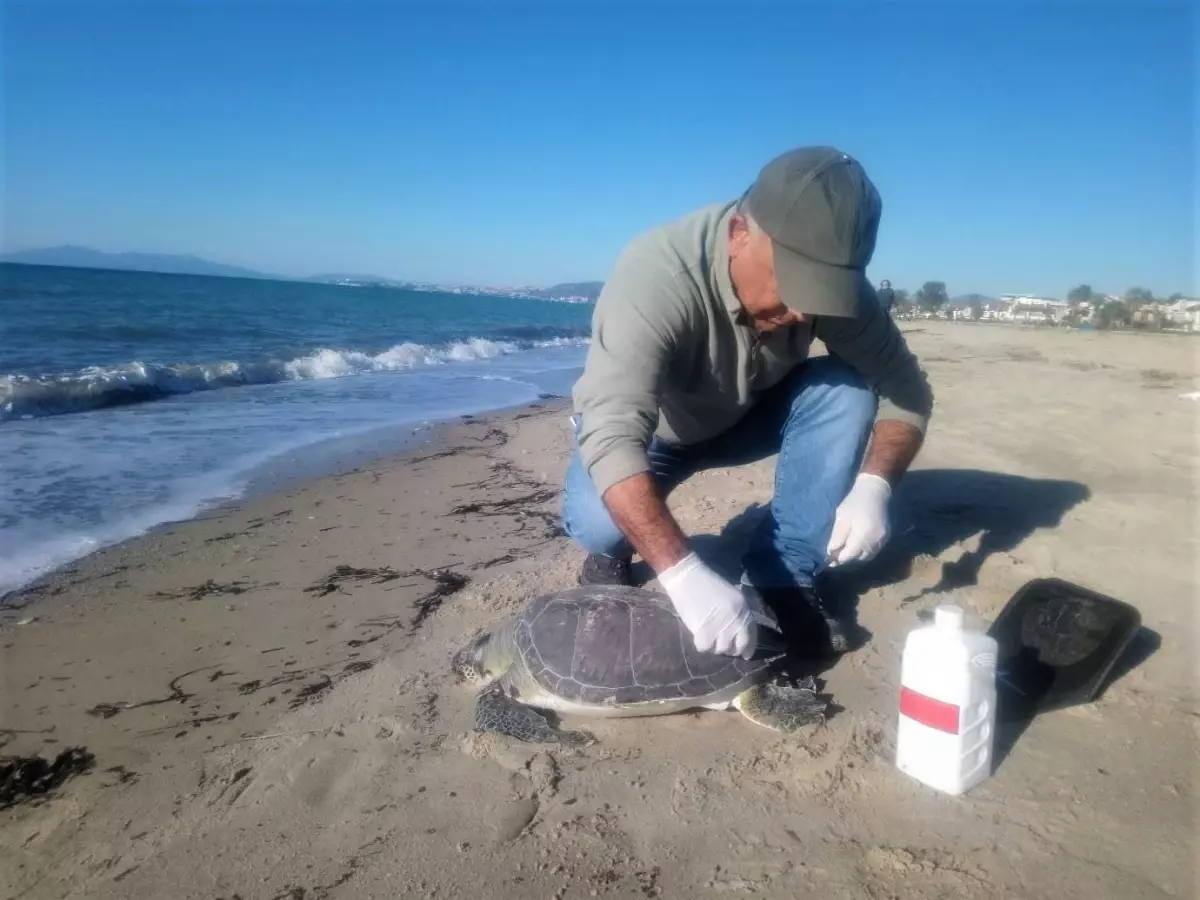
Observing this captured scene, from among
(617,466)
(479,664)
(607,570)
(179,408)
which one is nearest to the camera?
(617,466)

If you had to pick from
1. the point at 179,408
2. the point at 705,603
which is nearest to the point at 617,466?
the point at 705,603

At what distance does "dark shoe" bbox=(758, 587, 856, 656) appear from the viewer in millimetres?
2604

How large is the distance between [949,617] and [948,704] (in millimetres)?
224

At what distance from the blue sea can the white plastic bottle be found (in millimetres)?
3771

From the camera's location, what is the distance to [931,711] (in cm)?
176

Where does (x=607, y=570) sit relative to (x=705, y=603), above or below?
below

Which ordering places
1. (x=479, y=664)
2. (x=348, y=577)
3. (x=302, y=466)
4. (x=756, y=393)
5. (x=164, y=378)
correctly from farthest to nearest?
(x=164, y=378), (x=302, y=466), (x=348, y=577), (x=756, y=393), (x=479, y=664)

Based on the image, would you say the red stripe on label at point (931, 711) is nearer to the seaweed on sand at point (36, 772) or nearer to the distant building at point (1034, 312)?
the seaweed on sand at point (36, 772)

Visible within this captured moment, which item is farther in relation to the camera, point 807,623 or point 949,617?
point 807,623

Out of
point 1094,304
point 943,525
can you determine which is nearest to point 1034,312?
point 1094,304

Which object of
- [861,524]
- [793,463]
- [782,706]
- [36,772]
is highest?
[793,463]

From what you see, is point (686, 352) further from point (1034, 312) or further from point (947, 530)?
point (1034, 312)

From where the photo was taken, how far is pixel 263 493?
4.84 m

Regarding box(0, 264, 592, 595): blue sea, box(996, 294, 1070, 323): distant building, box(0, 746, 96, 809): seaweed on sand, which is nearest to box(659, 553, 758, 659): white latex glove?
box(0, 746, 96, 809): seaweed on sand
